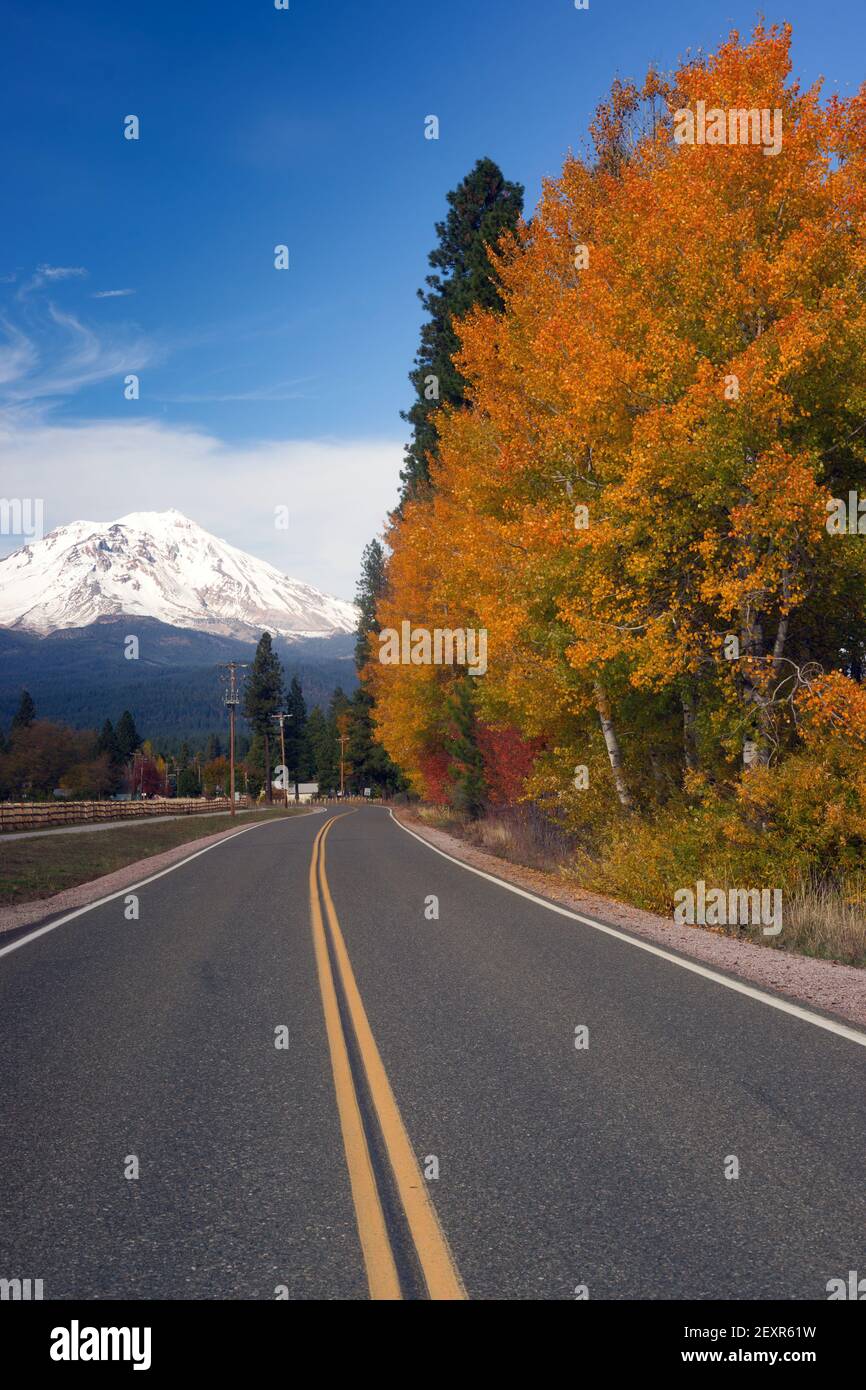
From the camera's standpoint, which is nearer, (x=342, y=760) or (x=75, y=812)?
(x=75, y=812)

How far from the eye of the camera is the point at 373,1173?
15.1 ft

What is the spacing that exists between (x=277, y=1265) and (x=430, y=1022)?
369 centimetres

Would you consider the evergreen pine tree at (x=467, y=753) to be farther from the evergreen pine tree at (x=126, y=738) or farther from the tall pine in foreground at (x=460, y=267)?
the evergreen pine tree at (x=126, y=738)

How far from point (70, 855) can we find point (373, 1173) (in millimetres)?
24427

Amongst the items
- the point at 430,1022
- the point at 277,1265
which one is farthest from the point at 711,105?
the point at 277,1265

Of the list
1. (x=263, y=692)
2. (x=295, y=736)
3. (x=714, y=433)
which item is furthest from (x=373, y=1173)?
(x=295, y=736)

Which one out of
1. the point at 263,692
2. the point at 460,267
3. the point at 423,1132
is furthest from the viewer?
the point at 263,692

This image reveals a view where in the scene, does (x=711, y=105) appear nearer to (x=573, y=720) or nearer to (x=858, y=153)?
(x=858, y=153)

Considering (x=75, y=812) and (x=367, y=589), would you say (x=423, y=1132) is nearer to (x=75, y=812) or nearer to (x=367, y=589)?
(x=75, y=812)

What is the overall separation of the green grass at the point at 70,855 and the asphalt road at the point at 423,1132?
32.3 ft

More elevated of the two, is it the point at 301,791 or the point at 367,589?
the point at 367,589

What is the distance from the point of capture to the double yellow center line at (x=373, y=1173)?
362 cm

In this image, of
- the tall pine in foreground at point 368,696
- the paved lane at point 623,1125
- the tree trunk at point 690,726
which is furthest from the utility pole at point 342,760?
the paved lane at point 623,1125
